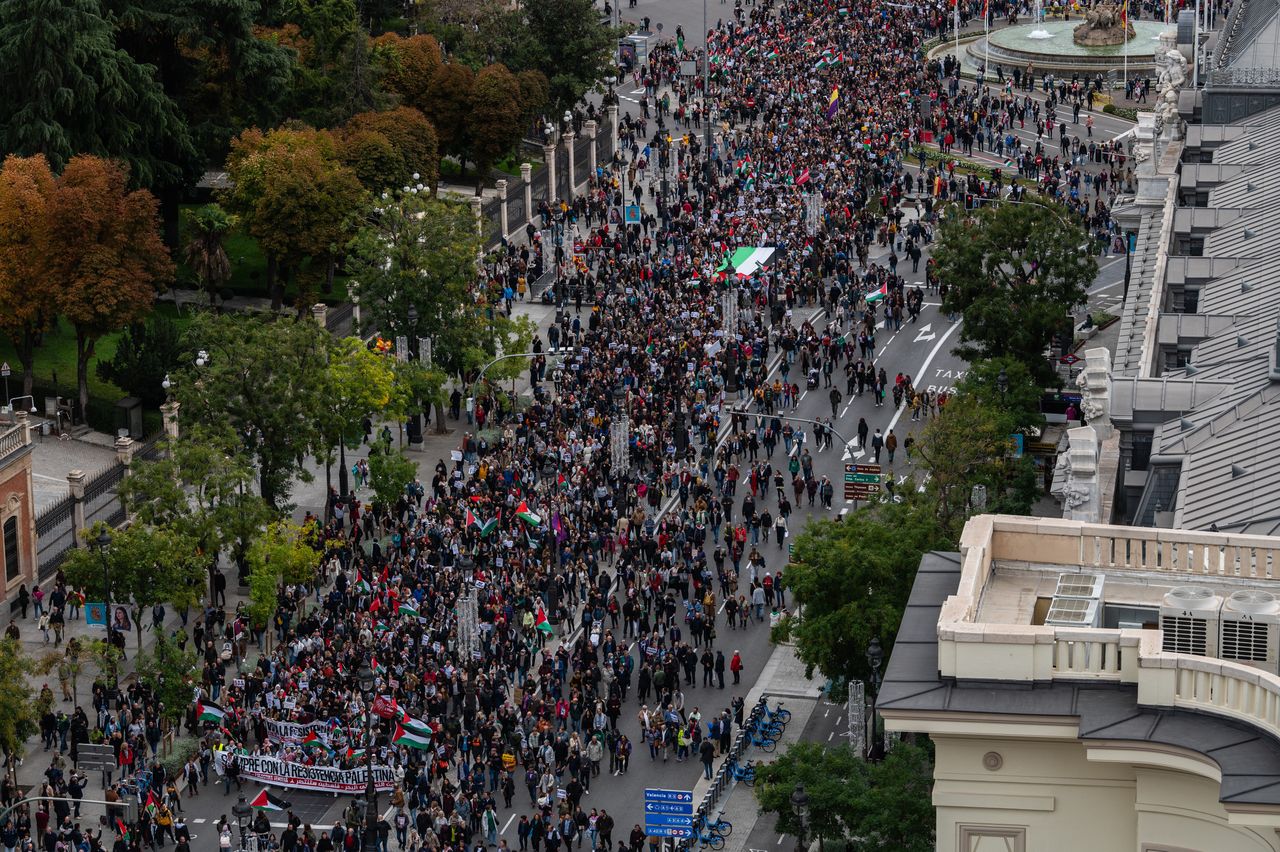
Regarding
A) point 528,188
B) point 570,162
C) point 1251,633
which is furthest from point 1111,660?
point 570,162

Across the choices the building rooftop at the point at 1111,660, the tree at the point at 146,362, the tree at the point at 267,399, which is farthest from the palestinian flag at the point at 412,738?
the building rooftop at the point at 1111,660

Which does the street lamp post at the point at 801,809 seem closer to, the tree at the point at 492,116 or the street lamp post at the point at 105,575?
the street lamp post at the point at 105,575

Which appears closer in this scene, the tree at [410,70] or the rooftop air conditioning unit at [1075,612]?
the rooftop air conditioning unit at [1075,612]

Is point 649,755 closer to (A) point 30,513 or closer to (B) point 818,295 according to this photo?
(A) point 30,513

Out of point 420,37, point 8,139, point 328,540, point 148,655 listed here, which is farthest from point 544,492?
point 420,37

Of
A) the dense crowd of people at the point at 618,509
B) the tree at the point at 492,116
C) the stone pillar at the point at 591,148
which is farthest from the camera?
the stone pillar at the point at 591,148

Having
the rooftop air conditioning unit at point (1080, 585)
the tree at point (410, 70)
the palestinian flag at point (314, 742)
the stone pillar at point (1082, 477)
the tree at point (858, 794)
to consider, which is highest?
the rooftop air conditioning unit at point (1080, 585)
